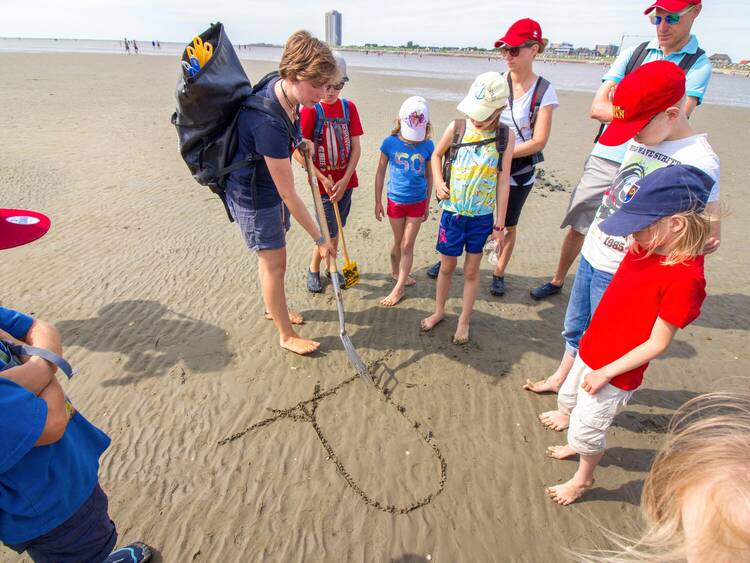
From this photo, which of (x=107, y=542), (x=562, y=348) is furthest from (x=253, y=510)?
(x=562, y=348)

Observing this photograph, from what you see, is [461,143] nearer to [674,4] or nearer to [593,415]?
[674,4]

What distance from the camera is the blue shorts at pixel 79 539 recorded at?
1537 mm

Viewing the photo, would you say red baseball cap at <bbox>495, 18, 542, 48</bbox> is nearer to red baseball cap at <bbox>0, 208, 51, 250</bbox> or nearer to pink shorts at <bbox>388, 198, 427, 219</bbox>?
pink shorts at <bbox>388, 198, 427, 219</bbox>

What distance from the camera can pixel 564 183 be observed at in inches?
345

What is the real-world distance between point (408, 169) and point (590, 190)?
1691mm

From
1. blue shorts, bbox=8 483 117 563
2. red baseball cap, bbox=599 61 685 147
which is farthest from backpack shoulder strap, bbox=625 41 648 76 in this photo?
blue shorts, bbox=8 483 117 563

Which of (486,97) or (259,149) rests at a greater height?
(486,97)

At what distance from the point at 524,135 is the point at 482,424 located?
2.64 metres

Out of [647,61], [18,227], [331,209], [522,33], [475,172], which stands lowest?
[331,209]

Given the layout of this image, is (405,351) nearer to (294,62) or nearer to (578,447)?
(578,447)

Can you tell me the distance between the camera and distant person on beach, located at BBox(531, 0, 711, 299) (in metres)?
2.98

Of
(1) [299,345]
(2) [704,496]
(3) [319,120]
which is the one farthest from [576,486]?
(3) [319,120]

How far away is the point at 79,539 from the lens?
1625 millimetres

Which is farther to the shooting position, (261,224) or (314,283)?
(314,283)
